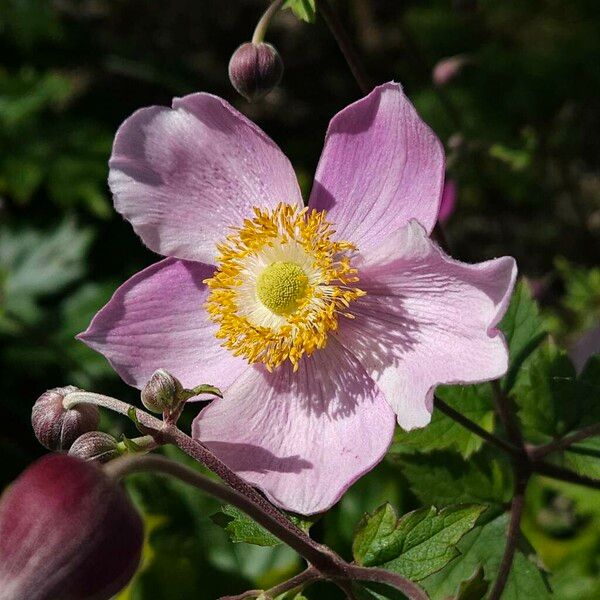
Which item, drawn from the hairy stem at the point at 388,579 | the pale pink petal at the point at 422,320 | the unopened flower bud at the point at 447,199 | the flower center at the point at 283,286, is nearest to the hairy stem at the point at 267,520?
the hairy stem at the point at 388,579

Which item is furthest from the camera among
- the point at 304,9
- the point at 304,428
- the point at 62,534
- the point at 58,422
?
the point at 304,428

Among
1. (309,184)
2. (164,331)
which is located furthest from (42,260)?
(164,331)

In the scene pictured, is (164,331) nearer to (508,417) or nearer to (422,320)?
(422,320)

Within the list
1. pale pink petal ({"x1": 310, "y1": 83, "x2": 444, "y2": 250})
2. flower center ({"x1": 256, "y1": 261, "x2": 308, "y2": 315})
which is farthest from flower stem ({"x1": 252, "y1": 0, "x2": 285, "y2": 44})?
flower center ({"x1": 256, "y1": 261, "x2": 308, "y2": 315})

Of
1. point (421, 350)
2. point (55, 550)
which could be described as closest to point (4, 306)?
point (421, 350)

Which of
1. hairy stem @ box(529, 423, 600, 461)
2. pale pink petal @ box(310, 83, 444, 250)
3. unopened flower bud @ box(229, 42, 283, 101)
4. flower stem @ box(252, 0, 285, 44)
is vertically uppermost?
flower stem @ box(252, 0, 285, 44)

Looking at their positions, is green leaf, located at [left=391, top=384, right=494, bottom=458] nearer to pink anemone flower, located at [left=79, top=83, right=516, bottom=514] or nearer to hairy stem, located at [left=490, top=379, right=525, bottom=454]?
hairy stem, located at [left=490, top=379, right=525, bottom=454]
